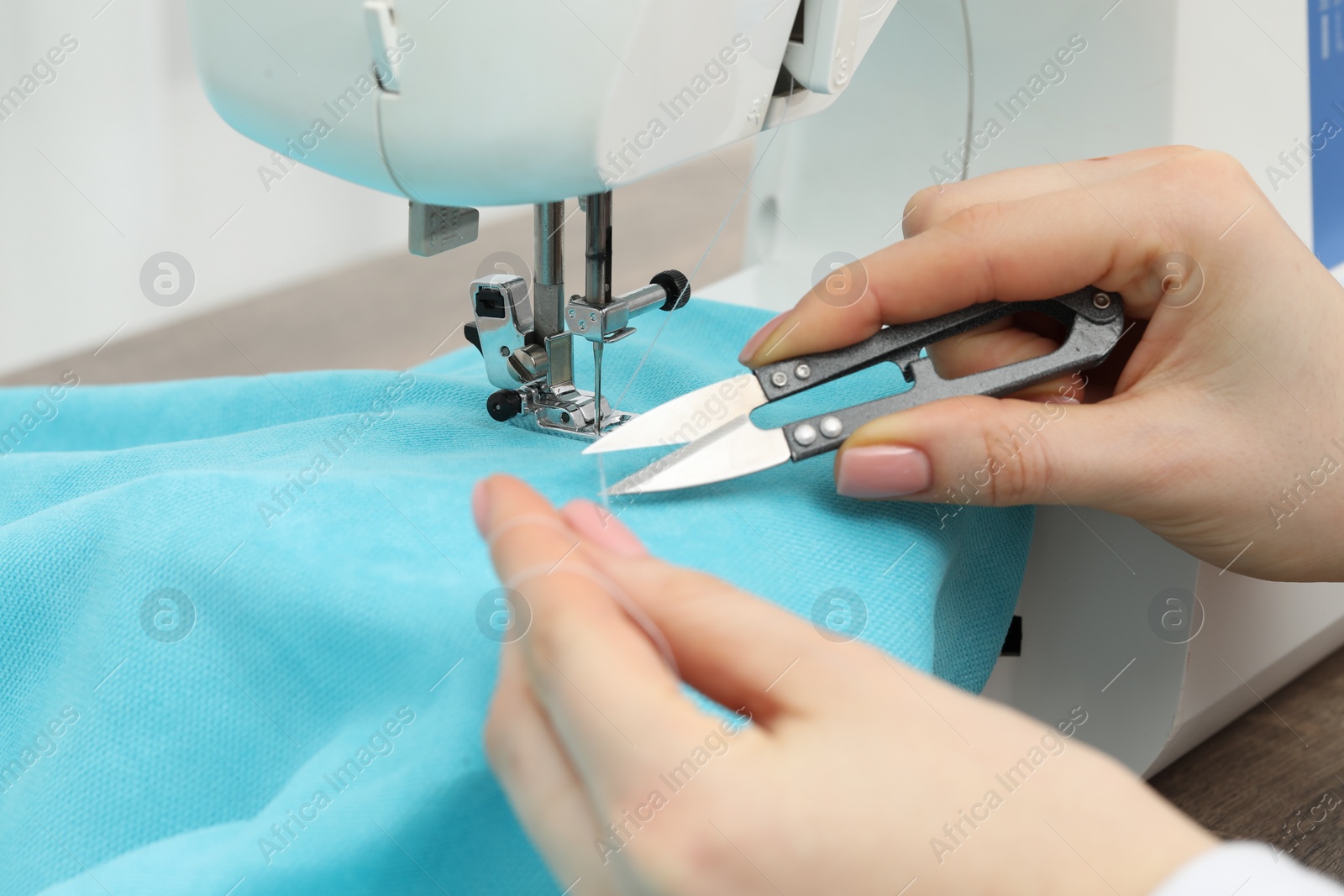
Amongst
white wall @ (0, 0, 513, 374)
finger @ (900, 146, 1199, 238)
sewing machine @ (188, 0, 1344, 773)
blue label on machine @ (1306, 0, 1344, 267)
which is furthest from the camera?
white wall @ (0, 0, 513, 374)

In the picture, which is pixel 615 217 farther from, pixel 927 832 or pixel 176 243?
pixel 927 832

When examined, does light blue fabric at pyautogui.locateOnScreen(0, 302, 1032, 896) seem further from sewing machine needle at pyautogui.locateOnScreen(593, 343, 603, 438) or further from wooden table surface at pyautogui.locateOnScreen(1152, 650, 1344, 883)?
wooden table surface at pyautogui.locateOnScreen(1152, 650, 1344, 883)

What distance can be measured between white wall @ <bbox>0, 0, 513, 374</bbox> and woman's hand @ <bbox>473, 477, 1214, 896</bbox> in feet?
5.79

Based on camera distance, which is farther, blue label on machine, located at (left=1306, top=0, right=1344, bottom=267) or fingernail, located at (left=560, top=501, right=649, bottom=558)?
blue label on machine, located at (left=1306, top=0, right=1344, bottom=267)

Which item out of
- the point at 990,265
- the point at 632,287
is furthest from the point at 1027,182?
the point at 632,287

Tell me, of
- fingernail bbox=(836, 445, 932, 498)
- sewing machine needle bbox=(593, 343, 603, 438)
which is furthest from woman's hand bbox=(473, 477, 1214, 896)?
sewing machine needle bbox=(593, 343, 603, 438)

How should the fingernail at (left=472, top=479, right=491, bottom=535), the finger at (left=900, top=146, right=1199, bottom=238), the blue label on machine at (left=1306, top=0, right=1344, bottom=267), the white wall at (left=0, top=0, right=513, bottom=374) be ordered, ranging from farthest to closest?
the white wall at (left=0, top=0, right=513, bottom=374) < the blue label on machine at (left=1306, top=0, right=1344, bottom=267) < the finger at (left=900, top=146, right=1199, bottom=238) < the fingernail at (left=472, top=479, right=491, bottom=535)

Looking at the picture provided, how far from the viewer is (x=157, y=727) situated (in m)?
0.51

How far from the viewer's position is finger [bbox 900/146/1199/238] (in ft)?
2.24

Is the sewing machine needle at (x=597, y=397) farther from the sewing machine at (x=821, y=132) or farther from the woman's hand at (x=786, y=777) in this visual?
the woman's hand at (x=786, y=777)

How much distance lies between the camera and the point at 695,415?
624mm

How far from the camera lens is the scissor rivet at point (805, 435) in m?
0.60

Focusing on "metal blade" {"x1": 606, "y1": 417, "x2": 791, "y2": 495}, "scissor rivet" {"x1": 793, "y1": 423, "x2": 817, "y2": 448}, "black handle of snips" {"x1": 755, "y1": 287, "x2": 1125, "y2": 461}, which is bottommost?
"metal blade" {"x1": 606, "y1": 417, "x2": 791, "y2": 495}

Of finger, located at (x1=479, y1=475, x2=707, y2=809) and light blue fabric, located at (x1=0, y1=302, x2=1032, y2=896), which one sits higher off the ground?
finger, located at (x1=479, y1=475, x2=707, y2=809)
